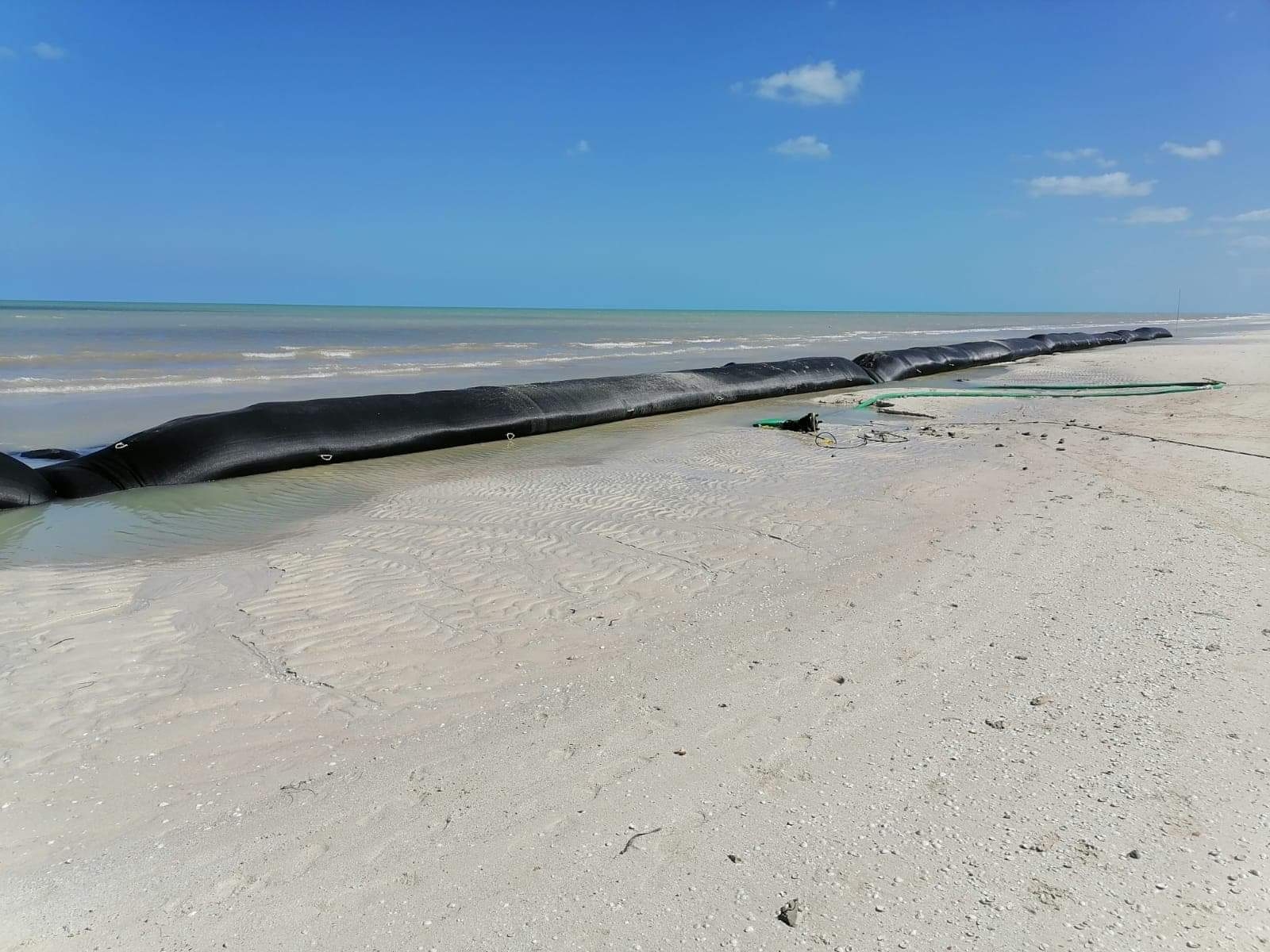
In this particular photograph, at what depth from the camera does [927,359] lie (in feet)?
65.8

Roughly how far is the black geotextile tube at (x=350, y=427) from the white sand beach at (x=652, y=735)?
2.19 metres

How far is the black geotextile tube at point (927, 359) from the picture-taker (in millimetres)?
18547

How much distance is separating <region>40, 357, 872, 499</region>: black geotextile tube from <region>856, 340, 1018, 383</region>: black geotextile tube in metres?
6.28

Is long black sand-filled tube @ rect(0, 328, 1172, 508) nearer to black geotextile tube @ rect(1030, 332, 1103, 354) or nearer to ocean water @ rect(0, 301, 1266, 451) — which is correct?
ocean water @ rect(0, 301, 1266, 451)

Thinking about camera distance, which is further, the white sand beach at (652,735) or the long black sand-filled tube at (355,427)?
the long black sand-filled tube at (355,427)

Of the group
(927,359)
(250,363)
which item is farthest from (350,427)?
(927,359)

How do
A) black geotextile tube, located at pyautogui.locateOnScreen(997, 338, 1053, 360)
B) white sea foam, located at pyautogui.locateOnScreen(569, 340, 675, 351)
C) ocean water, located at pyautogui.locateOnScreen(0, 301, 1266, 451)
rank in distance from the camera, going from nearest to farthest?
1. ocean water, located at pyautogui.locateOnScreen(0, 301, 1266, 451)
2. black geotextile tube, located at pyautogui.locateOnScreen(997, 338, 1053, 360)
3. white sea foam, located at pyautogui.locateOnScreen(569, 340, 675, 351)

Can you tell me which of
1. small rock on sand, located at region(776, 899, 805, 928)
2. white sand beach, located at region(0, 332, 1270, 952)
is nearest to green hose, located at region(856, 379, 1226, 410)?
white sand beach, located at region(0, 332, 1270, 952)

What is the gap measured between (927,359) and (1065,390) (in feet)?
18.0

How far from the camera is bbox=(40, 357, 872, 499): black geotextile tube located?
7.43 meters

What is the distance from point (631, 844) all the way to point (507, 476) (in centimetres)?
575

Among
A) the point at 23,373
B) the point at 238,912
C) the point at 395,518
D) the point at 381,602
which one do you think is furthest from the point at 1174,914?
the point at 23,373

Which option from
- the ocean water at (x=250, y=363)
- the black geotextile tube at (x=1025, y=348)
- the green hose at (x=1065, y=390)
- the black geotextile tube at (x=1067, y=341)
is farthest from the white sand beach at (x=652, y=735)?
the black geotextile tube at (x=1067, y=341)

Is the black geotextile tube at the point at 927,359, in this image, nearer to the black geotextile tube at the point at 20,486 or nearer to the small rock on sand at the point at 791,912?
the black geotextile tube at the point at 20,486
